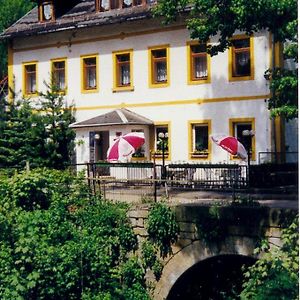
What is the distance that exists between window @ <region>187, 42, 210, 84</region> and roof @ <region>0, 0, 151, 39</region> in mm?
1741

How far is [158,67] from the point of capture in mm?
24156

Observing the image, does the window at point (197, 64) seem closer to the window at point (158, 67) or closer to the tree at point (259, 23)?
the window at point (158, 67)

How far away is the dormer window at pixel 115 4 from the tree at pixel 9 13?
1054 centimetres

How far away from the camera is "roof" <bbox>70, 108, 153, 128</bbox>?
2388 cm

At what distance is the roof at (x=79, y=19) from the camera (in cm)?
2411

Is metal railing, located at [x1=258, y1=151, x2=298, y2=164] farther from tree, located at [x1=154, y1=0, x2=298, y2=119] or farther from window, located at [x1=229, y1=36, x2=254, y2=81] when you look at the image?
tree, located at [x1=154, y1=0, x2=298, y2=119]

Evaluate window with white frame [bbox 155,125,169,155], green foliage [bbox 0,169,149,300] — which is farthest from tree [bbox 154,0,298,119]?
window with white frame [bbox 155,125,169,155]

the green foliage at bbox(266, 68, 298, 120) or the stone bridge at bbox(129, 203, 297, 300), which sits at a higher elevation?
the green foliage at bbox(266, 68, 298, 120)

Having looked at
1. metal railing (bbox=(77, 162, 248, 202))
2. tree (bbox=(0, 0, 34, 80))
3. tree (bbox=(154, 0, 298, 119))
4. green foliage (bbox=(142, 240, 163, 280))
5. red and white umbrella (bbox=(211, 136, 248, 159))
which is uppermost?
tree (bbox=(0, 0, 34, 80))

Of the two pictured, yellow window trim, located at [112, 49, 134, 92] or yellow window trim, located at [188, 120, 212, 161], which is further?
yellow window trim, located at [112, 49, 134, 92]

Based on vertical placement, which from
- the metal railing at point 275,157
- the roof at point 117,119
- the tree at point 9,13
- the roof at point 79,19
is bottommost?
the metal railing at point 275,157

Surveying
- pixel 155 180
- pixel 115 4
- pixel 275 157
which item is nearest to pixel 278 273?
pixel 155 180

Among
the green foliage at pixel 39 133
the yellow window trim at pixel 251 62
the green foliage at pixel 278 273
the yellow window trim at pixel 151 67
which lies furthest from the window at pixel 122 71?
the green foliage at pixel 278 273

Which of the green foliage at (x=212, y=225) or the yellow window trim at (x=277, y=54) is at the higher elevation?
the yellow window trim at (x=277, y=54)
